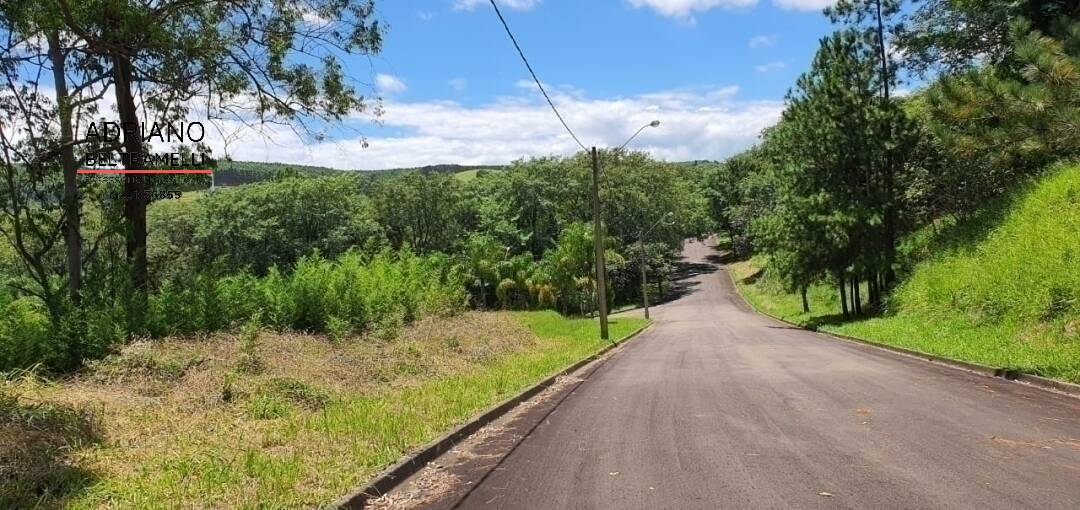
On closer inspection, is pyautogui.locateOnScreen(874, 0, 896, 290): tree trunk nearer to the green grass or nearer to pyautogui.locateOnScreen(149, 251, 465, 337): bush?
the green grass

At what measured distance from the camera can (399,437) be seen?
24.7 feet

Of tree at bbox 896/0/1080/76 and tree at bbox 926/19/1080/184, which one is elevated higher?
tree at bbox 896/0/1080/76

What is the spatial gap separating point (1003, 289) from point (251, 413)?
61.4 feet

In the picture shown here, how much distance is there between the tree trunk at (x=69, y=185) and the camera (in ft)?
39.4

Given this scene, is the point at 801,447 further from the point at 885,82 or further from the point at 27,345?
the point at 885,82

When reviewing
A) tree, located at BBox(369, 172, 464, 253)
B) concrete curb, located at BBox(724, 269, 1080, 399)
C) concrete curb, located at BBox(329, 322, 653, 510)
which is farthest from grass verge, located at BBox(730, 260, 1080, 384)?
tree, located at BBox(369, 172, 464, 253)

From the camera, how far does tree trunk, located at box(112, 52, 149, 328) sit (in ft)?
45.2

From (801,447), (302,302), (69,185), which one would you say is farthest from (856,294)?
(69,185)

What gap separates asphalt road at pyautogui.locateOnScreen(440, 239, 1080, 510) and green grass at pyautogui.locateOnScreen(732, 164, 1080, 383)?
2.91 meters

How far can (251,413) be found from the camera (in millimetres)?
8758

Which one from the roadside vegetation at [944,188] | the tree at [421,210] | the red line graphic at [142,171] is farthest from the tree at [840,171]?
the tree at [421,210]

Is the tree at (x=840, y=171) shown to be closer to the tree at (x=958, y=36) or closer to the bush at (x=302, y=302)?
the tree at (x=958, y=36)

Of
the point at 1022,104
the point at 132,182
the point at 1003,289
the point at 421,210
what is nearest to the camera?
the point at 1022,104

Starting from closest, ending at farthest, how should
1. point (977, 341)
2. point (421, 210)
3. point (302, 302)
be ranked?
point (302, 302)
point (977, 341)
point (421, 210)
